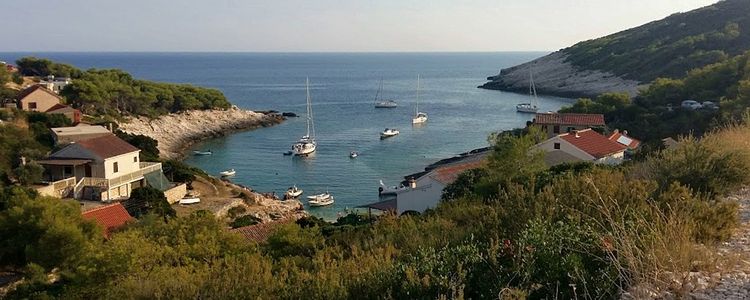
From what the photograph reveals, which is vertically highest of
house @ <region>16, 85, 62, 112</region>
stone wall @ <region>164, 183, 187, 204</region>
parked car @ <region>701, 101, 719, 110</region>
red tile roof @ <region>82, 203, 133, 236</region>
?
house @ <region>16, 85, 62, 112</region>

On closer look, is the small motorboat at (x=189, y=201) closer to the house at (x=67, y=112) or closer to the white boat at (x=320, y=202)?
the white boat at (x=320, y=202)

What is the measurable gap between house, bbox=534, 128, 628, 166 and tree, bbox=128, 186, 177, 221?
13859 millimetres

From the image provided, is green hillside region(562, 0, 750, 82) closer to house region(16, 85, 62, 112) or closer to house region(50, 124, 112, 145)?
house region(50, 124, 112, 145)

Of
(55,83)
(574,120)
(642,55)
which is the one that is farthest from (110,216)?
(642,55)

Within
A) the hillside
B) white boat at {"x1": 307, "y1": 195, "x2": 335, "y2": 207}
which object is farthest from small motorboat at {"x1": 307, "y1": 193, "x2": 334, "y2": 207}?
the hillside

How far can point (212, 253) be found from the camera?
10.0 m

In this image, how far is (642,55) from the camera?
84.2m

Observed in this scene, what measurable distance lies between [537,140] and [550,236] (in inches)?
985

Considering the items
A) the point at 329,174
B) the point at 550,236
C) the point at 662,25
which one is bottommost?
the point at 329,174

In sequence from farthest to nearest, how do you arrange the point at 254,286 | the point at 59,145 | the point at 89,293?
the point at 59,145 < the point at 89,293 < the point at 254,286

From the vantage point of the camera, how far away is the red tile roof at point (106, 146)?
24.5m

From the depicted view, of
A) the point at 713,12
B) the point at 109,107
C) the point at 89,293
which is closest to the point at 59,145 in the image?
the point at 109,107

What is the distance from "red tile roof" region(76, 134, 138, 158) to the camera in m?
24.5

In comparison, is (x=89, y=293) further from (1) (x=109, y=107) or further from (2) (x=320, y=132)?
(2) (x=320, y=132)
